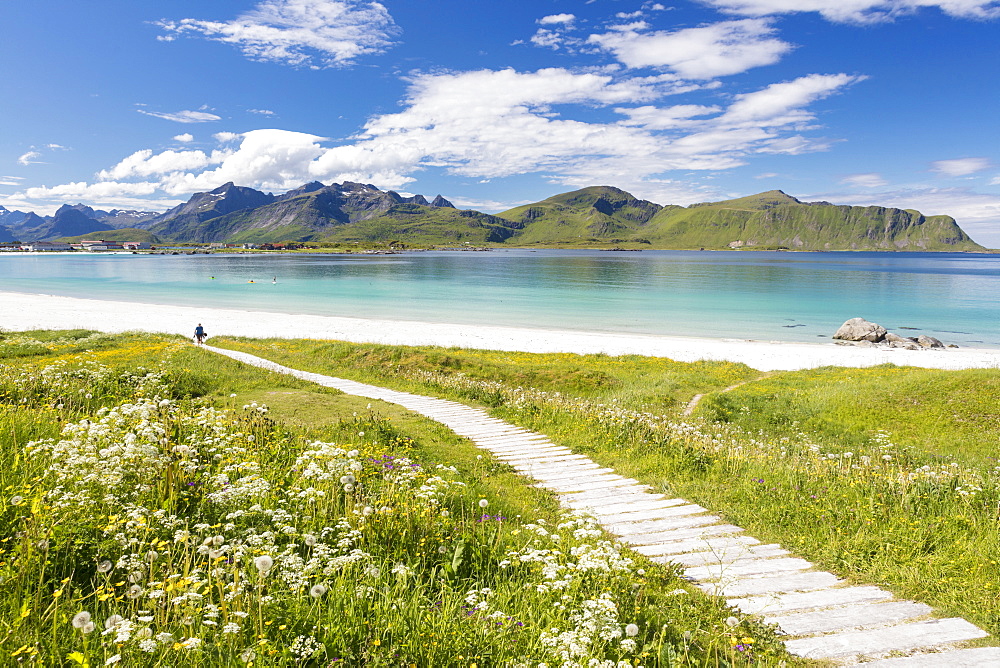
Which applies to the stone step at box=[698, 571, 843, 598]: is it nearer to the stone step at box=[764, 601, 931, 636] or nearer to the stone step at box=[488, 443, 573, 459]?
the stone step at box=[764, 601, 931, 636]

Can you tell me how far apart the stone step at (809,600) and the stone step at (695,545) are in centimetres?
114

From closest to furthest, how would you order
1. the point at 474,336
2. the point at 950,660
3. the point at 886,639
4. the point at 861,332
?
the point at 950,660 < the point at 886,639 < the point at 474,336 < the point at 861,332

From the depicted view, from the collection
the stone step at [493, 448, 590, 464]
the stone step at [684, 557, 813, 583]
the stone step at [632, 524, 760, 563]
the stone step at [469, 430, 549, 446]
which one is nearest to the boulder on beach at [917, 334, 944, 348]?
the stone step at [469, 430, 549, 446]

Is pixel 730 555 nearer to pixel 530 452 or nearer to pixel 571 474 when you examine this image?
pixel 571 474

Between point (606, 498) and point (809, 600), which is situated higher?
point (809, 600)

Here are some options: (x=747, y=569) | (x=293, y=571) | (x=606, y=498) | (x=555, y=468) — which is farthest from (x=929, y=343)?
(x=293, y=571)

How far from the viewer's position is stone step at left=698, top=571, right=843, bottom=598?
602cm

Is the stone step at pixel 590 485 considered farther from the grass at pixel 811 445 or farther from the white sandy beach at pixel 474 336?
the white sandy beach at pixel 474 336

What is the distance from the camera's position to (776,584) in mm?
6195

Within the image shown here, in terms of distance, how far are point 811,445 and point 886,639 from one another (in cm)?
832

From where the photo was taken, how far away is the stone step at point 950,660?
187 inches

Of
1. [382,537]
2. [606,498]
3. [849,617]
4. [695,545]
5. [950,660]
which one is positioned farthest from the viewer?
[606,498]

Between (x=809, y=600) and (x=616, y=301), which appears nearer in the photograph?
(x=809, y=600)

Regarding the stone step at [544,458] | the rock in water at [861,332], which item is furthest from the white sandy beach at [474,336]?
the stone step at [544,458]
